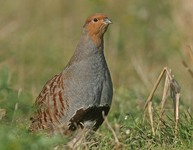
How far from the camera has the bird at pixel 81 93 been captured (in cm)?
561

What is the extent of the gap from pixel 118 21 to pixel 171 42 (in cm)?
142

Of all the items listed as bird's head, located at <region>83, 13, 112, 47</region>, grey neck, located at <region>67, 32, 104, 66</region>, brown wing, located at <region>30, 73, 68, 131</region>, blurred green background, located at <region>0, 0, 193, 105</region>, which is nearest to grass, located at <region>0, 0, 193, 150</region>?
blurred green background, located at <region>0, 0, 193, 105</region>

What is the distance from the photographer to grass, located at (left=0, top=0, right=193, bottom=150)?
5.42 m

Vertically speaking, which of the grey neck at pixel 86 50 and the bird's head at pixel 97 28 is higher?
the bird's head at pixel 97 28

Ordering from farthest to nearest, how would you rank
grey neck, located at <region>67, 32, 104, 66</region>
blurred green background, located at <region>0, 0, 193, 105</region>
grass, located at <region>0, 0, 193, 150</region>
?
blurred green background, located at <region>0, 0, 193, 105</region> → grey neck, located at <region>67, 32, 104, 66</region> → grass, located at <region>0, 0, 193, 150</region>

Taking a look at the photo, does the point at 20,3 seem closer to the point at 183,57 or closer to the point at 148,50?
the point at 148,50

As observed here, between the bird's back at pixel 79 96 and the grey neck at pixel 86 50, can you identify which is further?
the grey neck at pixel 86 50

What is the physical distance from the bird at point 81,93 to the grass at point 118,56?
0.51 feet

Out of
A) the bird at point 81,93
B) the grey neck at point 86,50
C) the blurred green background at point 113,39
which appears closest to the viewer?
the bird at point 81,93

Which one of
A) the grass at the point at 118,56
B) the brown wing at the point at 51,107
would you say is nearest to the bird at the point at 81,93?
the brown wing at the point at 51,107

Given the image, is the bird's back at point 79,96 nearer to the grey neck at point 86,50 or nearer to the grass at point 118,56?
the grey neck at point 86,50

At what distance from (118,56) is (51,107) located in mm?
4174

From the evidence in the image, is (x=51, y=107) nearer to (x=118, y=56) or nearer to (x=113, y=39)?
(x=118, y=56)

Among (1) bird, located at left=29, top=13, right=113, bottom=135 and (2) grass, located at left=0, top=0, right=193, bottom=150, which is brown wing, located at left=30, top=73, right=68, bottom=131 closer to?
(1) bird, located at left=29, top=13, right=113, bottom=135
